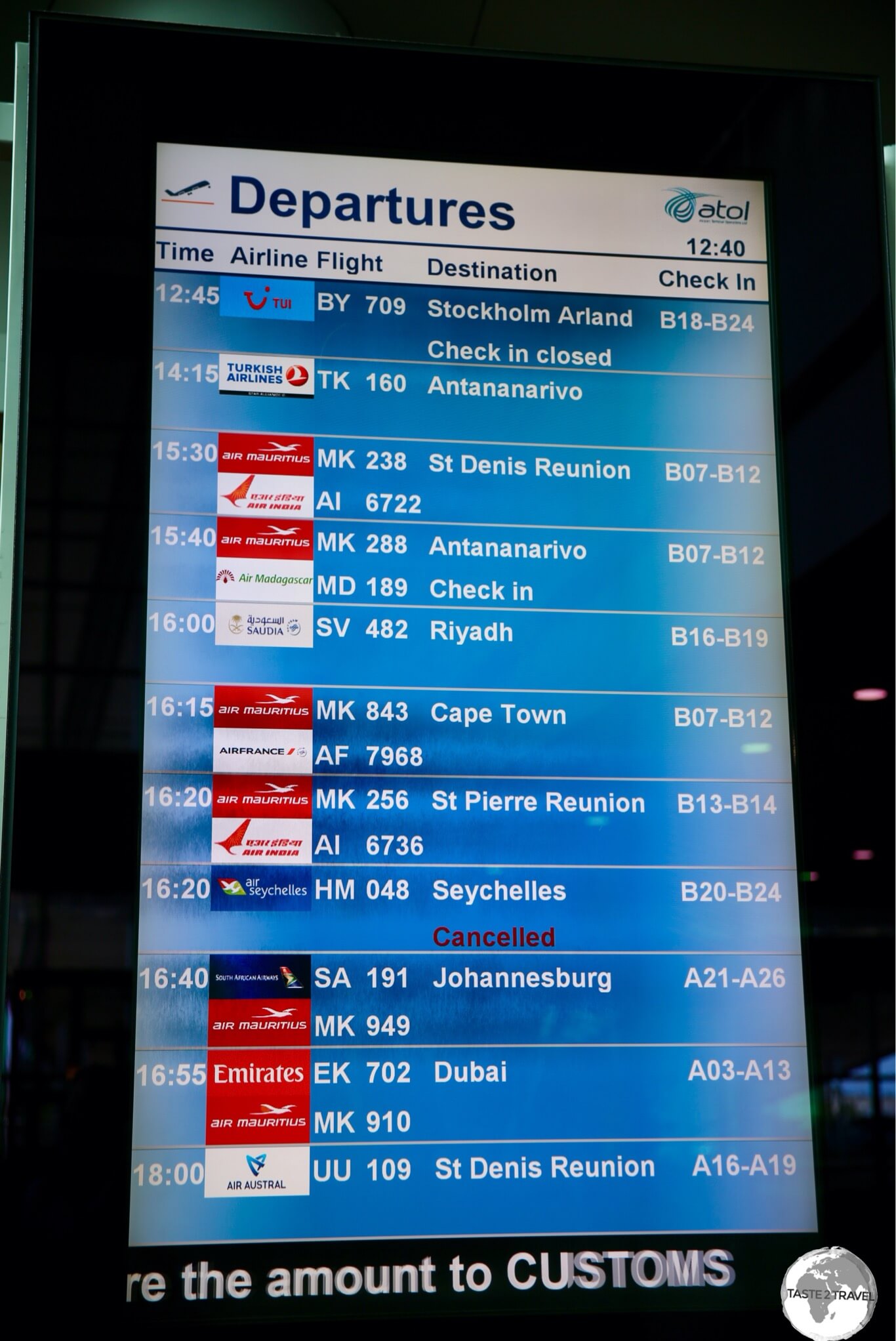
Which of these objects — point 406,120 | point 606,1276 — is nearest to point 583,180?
point 406,120

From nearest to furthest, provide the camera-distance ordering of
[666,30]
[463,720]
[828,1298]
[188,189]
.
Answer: [828,1298]
[463,720]
[188,189]
[666,30]

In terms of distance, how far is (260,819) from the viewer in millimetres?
1564

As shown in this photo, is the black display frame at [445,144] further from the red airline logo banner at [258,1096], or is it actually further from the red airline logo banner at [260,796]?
the red airline logo banner at [258,1096]

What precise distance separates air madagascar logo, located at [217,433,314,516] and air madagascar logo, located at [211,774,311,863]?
35cm

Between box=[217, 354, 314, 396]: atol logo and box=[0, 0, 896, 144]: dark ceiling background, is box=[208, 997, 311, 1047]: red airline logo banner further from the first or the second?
box=[0, 0, 896, 144]: dark ceiling background

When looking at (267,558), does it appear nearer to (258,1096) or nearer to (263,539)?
(263,539)

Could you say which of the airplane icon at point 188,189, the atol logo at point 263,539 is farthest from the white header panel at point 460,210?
the atol logo at point 263,539

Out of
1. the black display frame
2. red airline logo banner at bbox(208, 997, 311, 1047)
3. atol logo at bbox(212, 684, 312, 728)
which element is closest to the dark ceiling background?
the black display frame

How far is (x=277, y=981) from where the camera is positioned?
153cm

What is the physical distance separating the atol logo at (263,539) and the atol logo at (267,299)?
0.28m

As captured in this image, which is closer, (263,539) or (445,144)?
(263,539)

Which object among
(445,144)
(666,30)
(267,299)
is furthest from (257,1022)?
(666,30)

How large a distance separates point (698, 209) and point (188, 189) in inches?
28.0

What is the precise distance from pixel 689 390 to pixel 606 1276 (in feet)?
3.71
